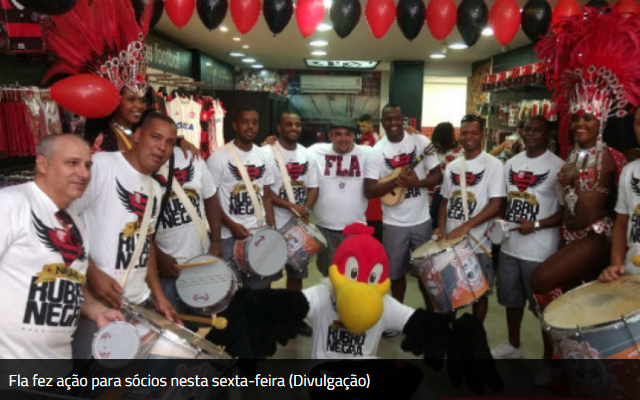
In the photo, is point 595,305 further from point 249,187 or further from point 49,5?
point 49,5

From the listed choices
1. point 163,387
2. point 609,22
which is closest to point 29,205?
point 163,387

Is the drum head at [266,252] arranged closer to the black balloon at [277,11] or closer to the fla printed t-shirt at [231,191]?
the fla printed t-shirt at [231,191]

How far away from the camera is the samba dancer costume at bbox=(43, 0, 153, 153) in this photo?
7.41 ft

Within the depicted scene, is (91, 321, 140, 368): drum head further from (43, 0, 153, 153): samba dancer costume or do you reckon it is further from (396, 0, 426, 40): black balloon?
(396, 0, 426, 40): black balloon

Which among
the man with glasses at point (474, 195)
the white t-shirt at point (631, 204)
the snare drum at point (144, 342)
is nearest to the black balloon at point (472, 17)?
the man with glasses at point (474, 195)

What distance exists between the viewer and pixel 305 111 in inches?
552

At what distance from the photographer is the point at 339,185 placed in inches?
141

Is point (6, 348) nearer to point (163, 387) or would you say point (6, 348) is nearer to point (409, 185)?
point (163, 387)

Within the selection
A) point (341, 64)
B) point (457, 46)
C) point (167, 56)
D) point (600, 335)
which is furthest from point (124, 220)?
point (341, 64)

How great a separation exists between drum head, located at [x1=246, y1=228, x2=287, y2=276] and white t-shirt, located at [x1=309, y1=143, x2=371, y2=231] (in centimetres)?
73

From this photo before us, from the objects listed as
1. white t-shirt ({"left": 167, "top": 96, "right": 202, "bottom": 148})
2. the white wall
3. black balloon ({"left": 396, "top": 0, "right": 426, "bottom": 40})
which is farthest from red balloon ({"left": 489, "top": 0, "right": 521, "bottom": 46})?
the white wall

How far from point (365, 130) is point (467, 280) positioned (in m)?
4.09

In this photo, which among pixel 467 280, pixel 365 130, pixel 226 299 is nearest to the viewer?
pixel 226 299

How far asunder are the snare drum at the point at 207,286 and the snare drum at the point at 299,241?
0.73 m
